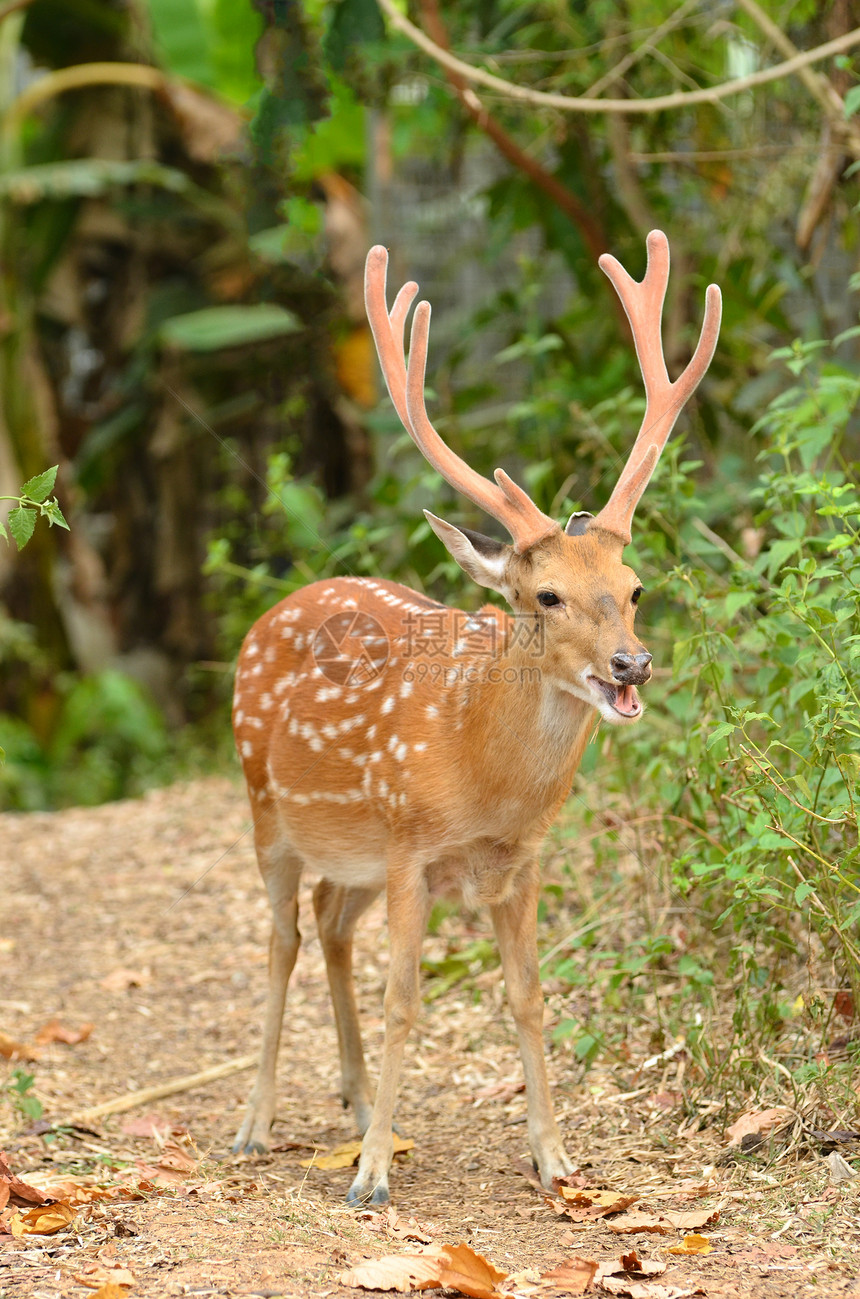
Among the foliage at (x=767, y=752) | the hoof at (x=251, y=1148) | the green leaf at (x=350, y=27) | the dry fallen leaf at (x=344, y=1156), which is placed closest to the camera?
the foliage at (x=767, y=752)

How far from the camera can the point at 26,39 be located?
37.8 feet

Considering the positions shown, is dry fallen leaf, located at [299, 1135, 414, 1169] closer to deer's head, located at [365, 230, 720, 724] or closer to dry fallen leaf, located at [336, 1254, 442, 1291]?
dry fallen leaf, located at [336, 1254, 442, 1291]

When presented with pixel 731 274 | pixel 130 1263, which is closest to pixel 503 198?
pixel 731 274

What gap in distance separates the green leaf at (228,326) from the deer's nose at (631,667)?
7.72m

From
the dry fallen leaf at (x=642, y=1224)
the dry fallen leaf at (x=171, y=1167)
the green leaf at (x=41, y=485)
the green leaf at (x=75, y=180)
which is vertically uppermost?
the green leaf at (x=75, y=180)

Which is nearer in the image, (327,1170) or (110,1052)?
(327,1170)

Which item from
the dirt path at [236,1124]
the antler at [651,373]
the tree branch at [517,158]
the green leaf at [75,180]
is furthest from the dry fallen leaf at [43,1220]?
the green leaf at [75,180]

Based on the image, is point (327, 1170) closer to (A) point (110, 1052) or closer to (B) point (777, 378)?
(A) point (110, 1052)

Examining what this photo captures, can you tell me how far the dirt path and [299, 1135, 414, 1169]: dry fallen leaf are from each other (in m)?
0.04

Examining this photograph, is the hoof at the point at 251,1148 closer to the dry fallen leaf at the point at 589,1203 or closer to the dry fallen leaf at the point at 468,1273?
the dry fallen leaf at the point at 589,1203

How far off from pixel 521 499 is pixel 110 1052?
9.09ft

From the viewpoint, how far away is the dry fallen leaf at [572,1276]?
9.65ft

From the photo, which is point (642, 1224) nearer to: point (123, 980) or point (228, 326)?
point (123, 980)

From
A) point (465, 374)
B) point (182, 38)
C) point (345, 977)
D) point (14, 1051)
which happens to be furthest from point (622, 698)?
point (182, 38)
